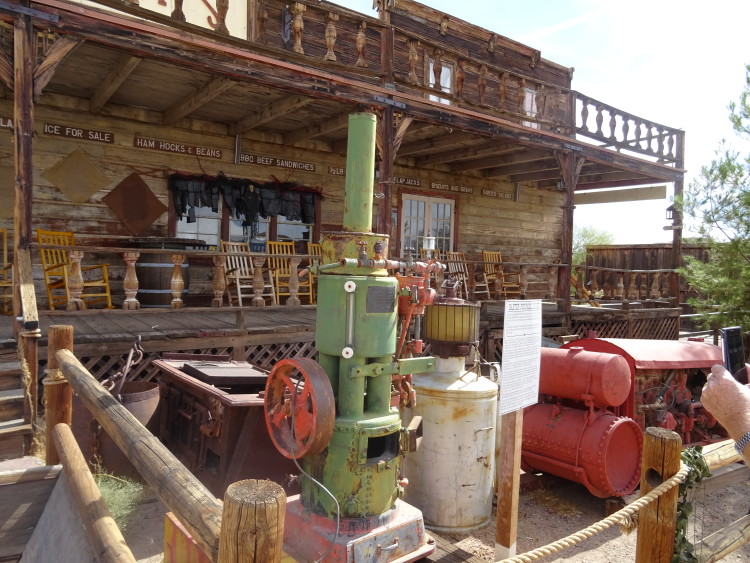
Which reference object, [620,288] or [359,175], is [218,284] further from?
[620,288]

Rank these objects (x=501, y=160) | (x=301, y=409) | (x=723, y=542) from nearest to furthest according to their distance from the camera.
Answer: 1. (x=723, y=542)
2. (x=301, y=409)
3. (x=501, y=160)

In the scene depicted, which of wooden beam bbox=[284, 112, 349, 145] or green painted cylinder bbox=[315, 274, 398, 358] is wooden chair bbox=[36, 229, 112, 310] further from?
green painted cylinder bbox=[315, 274, 398, 358]

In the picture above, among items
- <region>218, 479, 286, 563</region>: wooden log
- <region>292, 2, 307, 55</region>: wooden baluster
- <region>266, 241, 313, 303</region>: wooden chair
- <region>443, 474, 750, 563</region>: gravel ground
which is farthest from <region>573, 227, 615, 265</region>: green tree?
<region>218, 479, 286, 563</region>: wooden log

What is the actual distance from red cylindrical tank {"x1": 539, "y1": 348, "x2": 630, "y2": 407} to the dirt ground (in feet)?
3.04

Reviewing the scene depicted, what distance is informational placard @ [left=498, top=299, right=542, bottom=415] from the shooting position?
121 inches

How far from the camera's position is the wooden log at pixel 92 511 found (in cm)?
175

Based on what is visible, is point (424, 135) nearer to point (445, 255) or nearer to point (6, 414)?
point (445, 255)

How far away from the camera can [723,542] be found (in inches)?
90.0

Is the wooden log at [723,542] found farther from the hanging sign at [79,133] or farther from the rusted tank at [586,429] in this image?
the hanging sign at [79,133]

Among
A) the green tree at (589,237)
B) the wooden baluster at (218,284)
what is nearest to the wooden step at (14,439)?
the wooden baluster at (218,284)

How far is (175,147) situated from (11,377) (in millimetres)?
5128

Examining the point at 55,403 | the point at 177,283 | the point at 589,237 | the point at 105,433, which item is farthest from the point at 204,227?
the point at 589,237

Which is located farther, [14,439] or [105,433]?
[14,439]

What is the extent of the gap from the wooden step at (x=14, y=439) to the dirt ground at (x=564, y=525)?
48.9 inches
